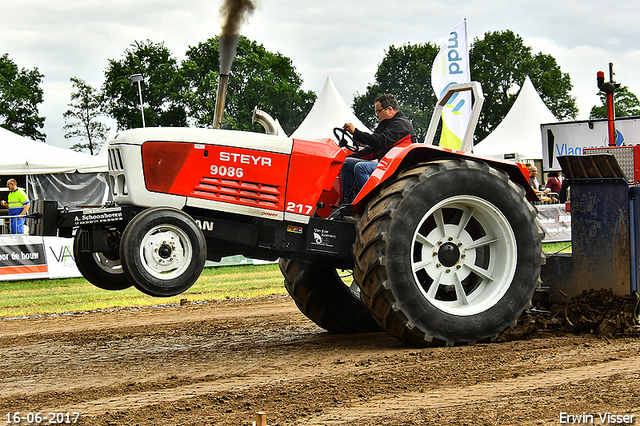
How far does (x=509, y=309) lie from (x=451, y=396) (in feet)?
5.35

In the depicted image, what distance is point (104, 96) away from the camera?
4888 cm

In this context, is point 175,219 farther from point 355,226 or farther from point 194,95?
point 194,95

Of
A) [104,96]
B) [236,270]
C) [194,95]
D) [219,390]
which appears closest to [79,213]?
[219,390]

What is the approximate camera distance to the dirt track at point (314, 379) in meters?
3.43

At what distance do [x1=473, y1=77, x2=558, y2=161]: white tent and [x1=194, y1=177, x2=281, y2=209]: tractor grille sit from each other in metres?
26.5

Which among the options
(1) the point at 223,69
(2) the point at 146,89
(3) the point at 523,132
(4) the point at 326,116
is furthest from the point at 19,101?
(1) the point at 223,69

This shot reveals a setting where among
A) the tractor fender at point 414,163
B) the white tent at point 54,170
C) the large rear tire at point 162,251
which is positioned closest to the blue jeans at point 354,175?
the tractor fender at point 414,163

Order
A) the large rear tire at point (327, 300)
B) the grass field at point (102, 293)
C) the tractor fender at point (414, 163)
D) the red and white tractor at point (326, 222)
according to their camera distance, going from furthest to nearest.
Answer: the grass field at point (102, 293)
the large rear tire at point (327, 300)
the tractor fender at point (414, 163)
the red and white tractor at point (326, 222)

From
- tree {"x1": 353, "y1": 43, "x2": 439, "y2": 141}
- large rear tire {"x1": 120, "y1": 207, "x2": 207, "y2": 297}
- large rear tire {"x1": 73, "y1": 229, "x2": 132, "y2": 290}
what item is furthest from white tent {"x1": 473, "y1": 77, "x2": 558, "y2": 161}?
tree {"x1": 353, "y1": 43, "x2": 439, "y2": 141}

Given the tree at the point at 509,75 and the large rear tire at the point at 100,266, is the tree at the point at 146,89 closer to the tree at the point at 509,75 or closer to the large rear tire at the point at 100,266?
the tree at the point at 509,75

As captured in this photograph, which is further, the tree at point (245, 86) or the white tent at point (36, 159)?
the tree at point (245, 86)

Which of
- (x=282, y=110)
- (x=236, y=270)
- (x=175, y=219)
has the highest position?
(x=282, y=110)

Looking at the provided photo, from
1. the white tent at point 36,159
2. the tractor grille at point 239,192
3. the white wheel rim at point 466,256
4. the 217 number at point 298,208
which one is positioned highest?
the white tent at point 36,159

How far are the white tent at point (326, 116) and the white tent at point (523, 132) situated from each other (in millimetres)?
6800
